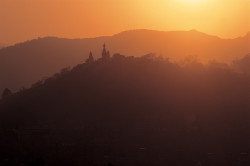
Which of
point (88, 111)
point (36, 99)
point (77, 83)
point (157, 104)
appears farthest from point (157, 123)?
point (36, 99)

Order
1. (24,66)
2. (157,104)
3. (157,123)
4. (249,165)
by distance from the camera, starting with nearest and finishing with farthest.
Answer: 1. (249,165)
2. (157,123)
3. (157,104)
4. (24,66)

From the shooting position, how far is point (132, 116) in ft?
233

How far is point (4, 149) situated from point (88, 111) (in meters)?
19.3

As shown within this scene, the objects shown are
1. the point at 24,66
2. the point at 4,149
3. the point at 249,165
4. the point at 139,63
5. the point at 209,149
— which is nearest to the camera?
the point at 4,149

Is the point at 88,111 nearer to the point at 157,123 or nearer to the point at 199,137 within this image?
the point at 157,123

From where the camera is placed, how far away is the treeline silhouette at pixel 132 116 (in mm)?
61000

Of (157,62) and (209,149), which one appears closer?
(209,149)


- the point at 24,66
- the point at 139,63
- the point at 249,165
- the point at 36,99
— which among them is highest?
the point at 24,66

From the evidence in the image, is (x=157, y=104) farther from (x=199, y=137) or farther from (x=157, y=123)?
(x=199, y=137)

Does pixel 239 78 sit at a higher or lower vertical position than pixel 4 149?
higher

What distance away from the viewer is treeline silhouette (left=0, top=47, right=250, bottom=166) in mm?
61000

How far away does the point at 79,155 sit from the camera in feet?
188

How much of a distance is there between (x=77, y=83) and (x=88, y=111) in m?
7.41

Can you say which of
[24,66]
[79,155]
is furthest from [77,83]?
[24,66]
